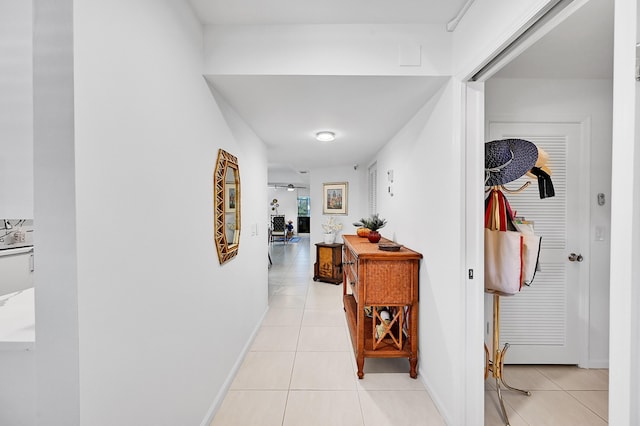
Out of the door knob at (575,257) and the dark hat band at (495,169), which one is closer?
the dark hat band at (495,169)

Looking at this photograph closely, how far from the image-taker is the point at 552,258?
2.27 meters

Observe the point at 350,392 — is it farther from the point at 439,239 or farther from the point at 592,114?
the point at 592,114

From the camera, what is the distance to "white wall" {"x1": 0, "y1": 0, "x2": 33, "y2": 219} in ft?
2.71

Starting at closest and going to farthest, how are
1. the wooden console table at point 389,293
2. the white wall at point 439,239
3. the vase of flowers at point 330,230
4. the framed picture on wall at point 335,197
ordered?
the white wall at point 439,239 < the wooden console table at point 389,293 < the vase of flowers at point 330,230 < the framed picture on wall at point 335,197

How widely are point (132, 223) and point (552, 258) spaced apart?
295 cm

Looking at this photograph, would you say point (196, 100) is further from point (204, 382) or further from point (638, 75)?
point (638, 75)

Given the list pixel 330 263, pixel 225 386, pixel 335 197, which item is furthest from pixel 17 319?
pixel 335 197

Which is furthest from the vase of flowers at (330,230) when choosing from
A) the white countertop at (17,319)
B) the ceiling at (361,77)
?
the white countertop at (17,319)

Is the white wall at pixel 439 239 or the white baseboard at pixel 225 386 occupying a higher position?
the white wall at pixel 439 239

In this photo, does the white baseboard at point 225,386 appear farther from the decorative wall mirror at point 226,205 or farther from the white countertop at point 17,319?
the white countertop at point 17,319

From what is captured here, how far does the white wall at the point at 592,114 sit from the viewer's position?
7.31ft

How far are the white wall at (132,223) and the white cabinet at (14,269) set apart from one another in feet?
8.86

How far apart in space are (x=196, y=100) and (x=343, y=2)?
1002 mm

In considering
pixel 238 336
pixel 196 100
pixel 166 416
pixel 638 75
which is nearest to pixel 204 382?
pixel 166 416
